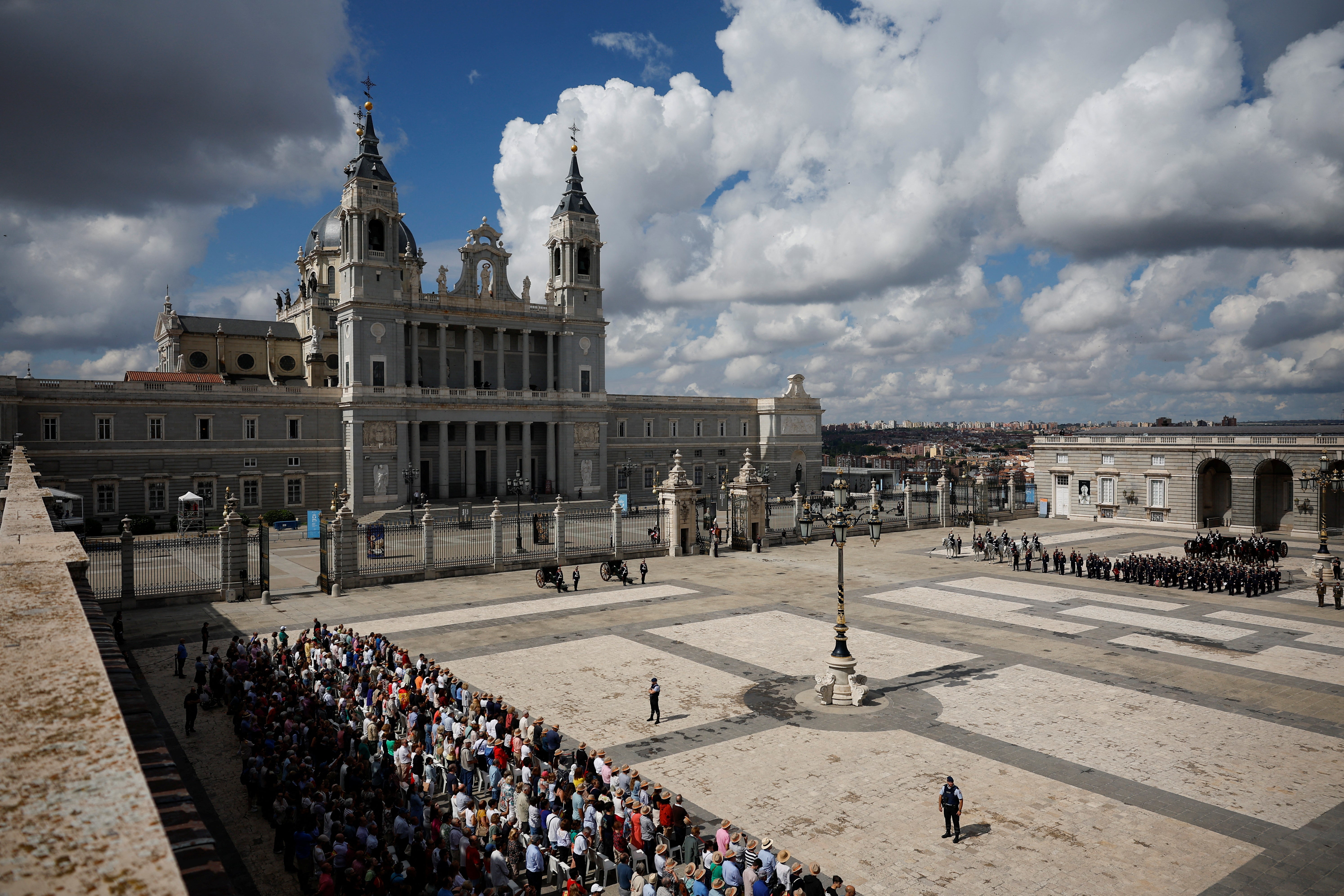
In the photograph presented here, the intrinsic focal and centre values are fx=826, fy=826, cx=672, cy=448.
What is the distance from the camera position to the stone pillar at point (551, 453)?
2768 inches

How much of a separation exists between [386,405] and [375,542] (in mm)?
21058

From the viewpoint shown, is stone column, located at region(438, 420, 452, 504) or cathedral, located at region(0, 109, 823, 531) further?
stone column, located at region(438, 420, 452, 504)

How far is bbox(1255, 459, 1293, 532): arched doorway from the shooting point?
53125 mm

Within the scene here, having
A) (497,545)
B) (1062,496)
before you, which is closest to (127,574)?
(497,545)

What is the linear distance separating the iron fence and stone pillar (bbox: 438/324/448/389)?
16.7 meters

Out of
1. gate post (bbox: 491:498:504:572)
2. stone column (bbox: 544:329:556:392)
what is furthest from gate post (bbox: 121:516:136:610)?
stone column (bbox: 544:329:556:392)

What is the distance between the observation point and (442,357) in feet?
211

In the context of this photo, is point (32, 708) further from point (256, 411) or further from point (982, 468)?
point (982, 468)

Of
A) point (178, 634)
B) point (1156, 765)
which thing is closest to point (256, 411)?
point (178, 634)

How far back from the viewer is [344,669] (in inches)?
784

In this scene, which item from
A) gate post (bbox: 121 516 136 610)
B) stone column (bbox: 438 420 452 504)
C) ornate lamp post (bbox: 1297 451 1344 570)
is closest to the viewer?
gate post (bbox: 121 516 136 610)

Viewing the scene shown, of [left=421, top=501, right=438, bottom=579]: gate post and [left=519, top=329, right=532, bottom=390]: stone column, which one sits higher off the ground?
[left=519, top=329, right=532, bottom=390]: stone column

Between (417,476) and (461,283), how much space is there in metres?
16.5

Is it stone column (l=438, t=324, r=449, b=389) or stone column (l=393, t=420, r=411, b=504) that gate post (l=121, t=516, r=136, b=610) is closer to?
A: stone column (l=393, t=420, r=411, b=504)
